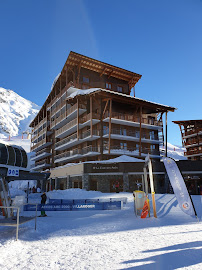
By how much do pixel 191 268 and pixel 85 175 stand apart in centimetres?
2634

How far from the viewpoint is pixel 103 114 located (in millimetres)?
34812

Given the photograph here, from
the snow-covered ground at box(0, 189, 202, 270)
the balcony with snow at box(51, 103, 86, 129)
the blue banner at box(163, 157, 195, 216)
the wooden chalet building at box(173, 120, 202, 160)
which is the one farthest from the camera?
the wooden chalet building at box(173, 120, 202, 160)

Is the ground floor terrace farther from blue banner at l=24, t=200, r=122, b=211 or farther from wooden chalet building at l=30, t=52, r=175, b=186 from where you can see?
blue banner at l=24, t=200, r=122, b=211

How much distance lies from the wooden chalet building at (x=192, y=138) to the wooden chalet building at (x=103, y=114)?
1664 centimetres

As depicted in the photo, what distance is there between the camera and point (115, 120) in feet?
116

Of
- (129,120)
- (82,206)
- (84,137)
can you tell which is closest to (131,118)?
(129,120)

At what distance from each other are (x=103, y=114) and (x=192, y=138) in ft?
108

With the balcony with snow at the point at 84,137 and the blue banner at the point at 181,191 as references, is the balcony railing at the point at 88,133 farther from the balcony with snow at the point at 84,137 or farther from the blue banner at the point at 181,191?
the blue banner at the point at 181,191

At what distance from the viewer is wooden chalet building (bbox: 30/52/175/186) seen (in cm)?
3456

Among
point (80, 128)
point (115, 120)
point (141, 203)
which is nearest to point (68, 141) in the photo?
point (80, 128)

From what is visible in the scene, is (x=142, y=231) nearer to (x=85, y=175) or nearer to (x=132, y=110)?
(x=85, y=175)

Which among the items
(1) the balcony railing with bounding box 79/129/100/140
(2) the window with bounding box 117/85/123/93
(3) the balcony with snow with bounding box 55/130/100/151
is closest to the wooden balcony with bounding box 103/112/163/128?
(1) the balcony railing with bounding box 79/129/100/140

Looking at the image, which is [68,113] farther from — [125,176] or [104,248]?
[104,248]

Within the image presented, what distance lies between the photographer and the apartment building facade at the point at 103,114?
3456 centimetres
